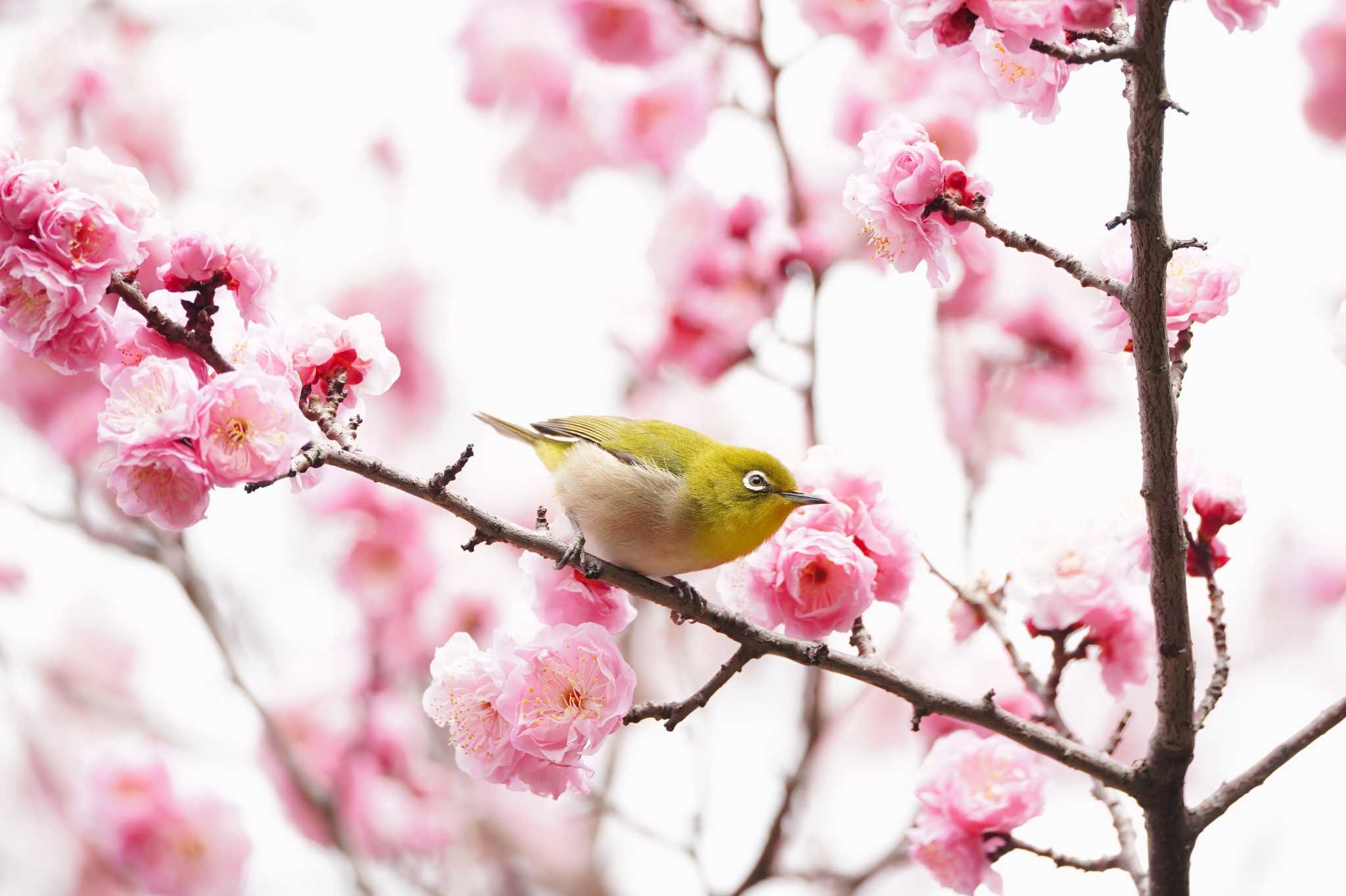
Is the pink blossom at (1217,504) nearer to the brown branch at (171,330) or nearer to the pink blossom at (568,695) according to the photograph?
the pink blossom at (568,695)

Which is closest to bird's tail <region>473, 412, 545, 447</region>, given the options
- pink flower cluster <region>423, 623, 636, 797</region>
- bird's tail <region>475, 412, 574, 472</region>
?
bird's tail <region>475, 412, 574, 472</region>

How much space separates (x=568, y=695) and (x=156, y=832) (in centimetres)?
187

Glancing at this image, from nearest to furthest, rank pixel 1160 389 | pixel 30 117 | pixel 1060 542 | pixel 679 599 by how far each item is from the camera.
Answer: pixel 1160 389 → pixel 679 599 → pixel 1060 542 → pixel 30 117

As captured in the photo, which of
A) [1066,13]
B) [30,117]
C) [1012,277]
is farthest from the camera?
[30,117]

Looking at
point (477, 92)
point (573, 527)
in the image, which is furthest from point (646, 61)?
point (573, 527)

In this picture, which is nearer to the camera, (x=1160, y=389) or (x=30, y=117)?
(x=1160, y=389)

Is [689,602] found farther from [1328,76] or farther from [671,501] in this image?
[1328,76]

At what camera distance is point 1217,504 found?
1.29 meters

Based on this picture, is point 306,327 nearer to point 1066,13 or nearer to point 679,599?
point 679,599

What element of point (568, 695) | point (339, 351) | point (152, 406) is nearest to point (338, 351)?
point (339, 351)

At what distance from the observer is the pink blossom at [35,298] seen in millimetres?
1045

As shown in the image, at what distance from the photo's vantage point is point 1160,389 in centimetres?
101

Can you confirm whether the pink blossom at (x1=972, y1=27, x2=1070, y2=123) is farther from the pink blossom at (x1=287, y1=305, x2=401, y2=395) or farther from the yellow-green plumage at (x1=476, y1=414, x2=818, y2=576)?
the pink blossom at (x1=287, y1=305, x2=401, y2=395)

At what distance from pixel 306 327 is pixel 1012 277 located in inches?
69.1
